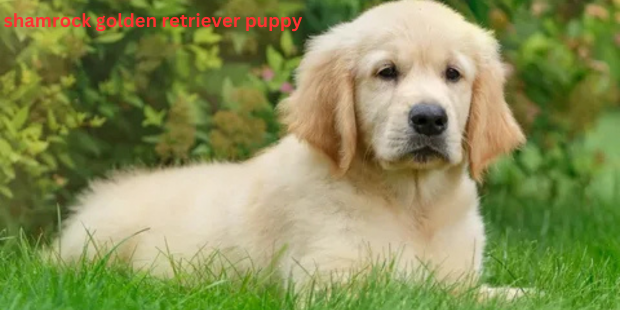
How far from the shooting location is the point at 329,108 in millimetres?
4555

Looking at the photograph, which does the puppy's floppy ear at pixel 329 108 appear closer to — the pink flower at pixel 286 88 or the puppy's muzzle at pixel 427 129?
the puppy's muzzle at pixel 427 129

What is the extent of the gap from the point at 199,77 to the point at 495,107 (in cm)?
202

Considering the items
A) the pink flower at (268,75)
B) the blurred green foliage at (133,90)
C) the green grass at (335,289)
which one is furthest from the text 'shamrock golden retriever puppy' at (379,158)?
the pink flower at (268,75)

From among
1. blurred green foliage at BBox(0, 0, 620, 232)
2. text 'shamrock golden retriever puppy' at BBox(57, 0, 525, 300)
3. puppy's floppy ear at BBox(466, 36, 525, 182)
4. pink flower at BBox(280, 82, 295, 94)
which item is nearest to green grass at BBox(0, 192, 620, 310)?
text 'shamrock golden retriever puppy' at BBox(57, 0, 525, 300)

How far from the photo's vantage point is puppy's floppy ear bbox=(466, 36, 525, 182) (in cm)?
464

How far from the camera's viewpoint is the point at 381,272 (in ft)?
13.8

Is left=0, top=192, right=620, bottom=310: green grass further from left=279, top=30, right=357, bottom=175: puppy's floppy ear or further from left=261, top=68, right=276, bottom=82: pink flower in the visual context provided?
left=261, top=68, right=276, bottom=82: pink flower

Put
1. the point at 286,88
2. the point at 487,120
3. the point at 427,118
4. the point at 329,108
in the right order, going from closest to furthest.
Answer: the point at 427,118 → the point at 329,108 → the point at 487,120 → the point at 286,88

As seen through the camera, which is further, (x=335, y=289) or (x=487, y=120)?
(x=487, y=120)

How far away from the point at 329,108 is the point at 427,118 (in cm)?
41

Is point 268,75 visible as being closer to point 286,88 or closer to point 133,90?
point 286,88

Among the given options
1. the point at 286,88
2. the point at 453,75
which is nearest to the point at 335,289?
the point at 453,75

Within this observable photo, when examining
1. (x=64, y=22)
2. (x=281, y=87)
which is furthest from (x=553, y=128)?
(x=64, y=22)

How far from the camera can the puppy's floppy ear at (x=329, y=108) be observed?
4488 mm
